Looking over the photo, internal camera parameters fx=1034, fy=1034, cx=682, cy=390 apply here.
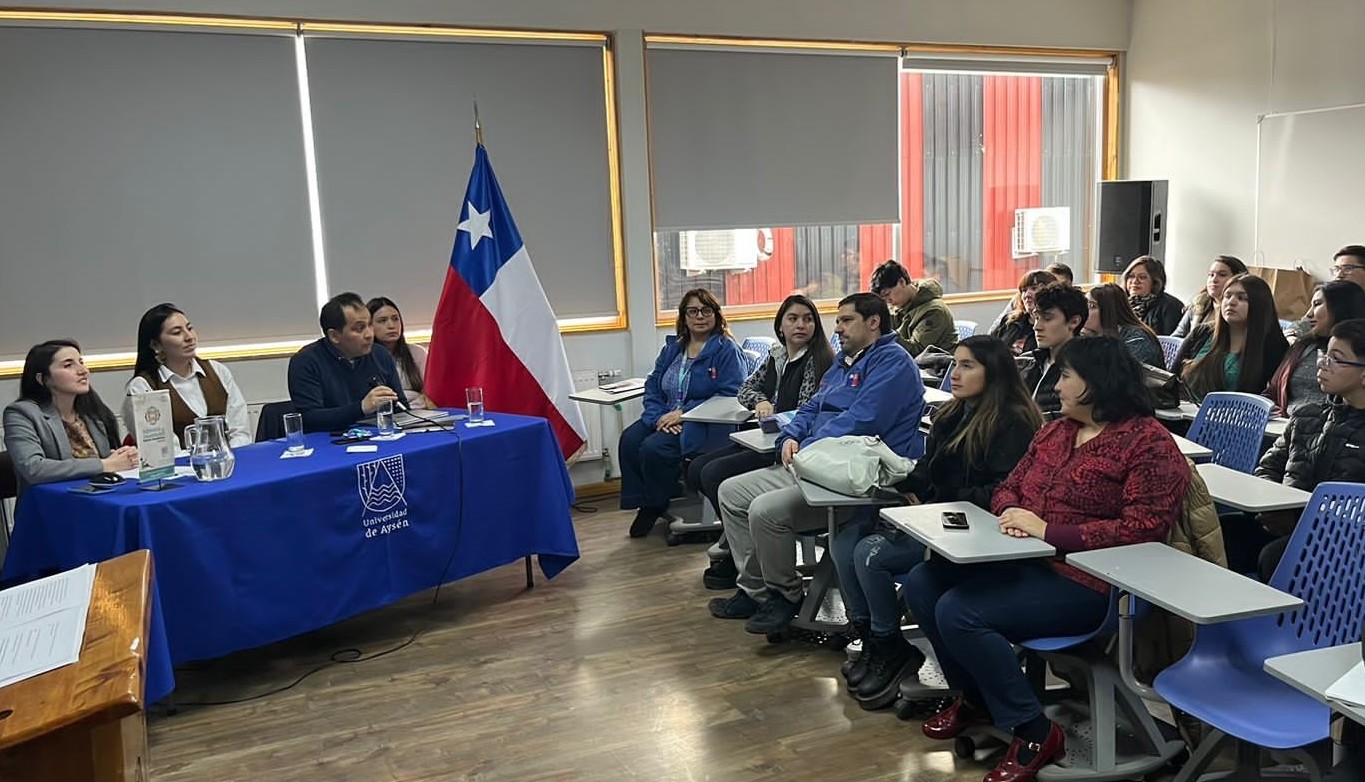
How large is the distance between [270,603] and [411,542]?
598 mm

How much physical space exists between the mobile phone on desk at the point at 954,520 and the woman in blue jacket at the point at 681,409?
7.73 feet

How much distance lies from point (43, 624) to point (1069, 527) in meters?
2.33

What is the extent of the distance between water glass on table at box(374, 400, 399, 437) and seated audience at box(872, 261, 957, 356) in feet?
10.4

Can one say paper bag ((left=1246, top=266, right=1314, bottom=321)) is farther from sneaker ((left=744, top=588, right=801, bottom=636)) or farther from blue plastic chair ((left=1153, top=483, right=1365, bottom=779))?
blue plastic chair ((left=1153, top=483, right=1365, bottom=779))

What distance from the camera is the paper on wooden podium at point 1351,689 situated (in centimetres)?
168

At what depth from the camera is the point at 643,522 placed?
554cm

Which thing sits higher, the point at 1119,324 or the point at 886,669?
the point at 1119,324

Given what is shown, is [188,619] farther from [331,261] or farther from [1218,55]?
[1218,55]

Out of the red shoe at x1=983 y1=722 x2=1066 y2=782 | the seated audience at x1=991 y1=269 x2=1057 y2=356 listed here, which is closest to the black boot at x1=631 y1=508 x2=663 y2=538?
the seated audience at x1=991 y1=269 x2=1057 y2=356

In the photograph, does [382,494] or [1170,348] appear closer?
[382,494]

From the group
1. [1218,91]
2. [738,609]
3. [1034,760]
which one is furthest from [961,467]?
[1218,91]

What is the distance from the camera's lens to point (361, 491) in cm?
391

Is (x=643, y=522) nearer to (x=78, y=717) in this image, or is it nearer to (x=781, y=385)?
(x=781, y=385)

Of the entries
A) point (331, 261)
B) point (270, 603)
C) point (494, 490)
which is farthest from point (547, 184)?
point (270, 603)
